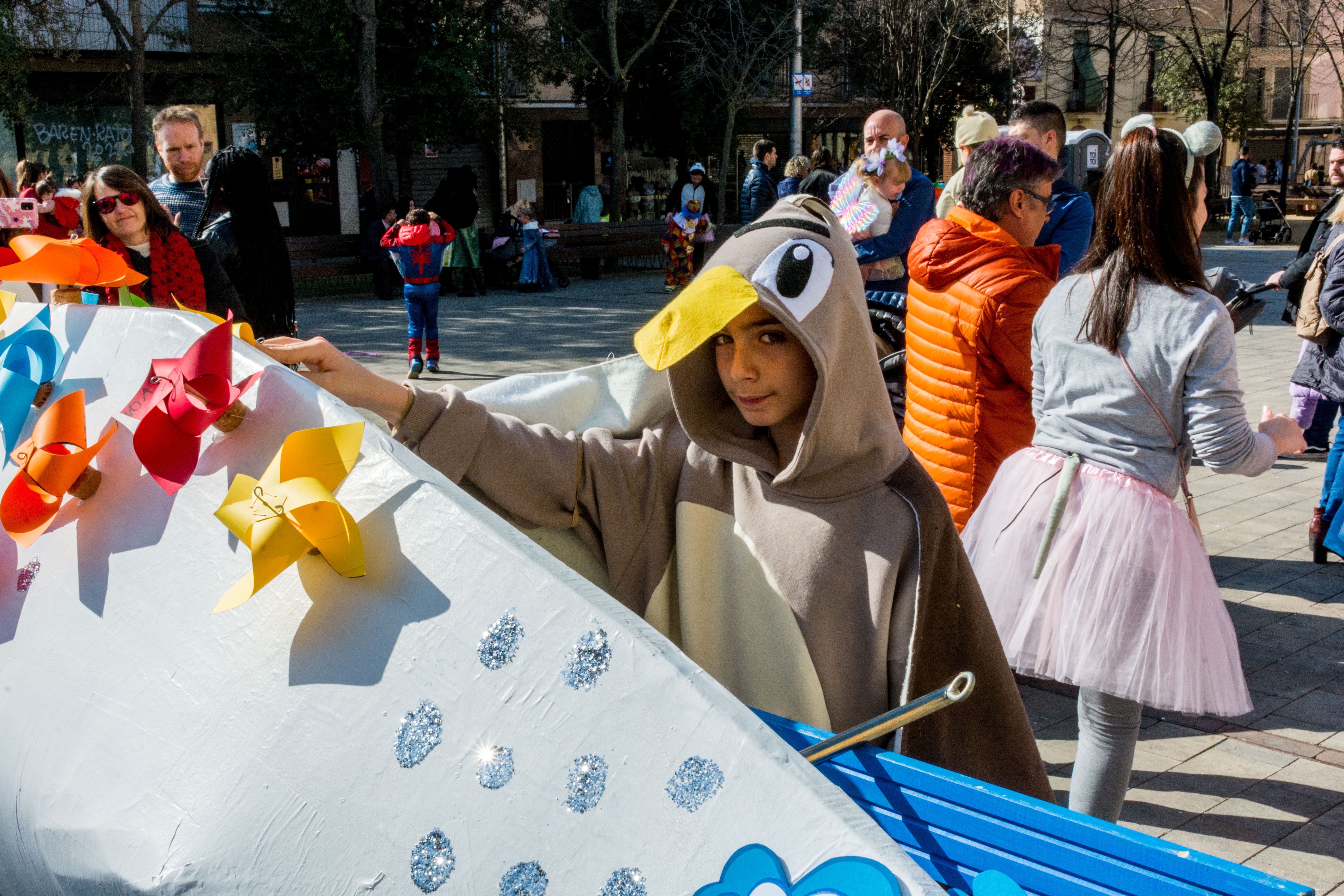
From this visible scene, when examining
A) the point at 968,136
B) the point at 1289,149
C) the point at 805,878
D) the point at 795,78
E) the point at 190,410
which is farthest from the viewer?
the point at 1289,149

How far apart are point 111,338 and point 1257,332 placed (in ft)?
39.2

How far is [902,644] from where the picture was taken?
1.81 meters

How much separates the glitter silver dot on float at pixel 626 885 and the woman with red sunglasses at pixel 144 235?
323 cm

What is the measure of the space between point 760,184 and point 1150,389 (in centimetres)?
1033

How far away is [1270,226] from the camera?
72.1 feet

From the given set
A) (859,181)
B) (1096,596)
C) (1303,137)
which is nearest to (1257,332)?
(859,181)

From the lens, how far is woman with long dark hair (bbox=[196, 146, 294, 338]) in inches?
178

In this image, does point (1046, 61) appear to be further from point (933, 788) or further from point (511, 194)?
point (933, 788)

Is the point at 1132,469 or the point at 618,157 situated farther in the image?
the point at 618,157

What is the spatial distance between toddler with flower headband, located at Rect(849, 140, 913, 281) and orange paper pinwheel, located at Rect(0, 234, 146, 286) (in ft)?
11.8

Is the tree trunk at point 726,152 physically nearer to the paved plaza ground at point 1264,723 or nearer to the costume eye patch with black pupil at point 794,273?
the paved plaza ground at point 1264,723

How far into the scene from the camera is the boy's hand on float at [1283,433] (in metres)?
2.71

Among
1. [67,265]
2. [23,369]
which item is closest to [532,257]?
[67,265]

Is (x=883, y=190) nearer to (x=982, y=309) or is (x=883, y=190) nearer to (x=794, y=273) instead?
(x=982, y=309)
